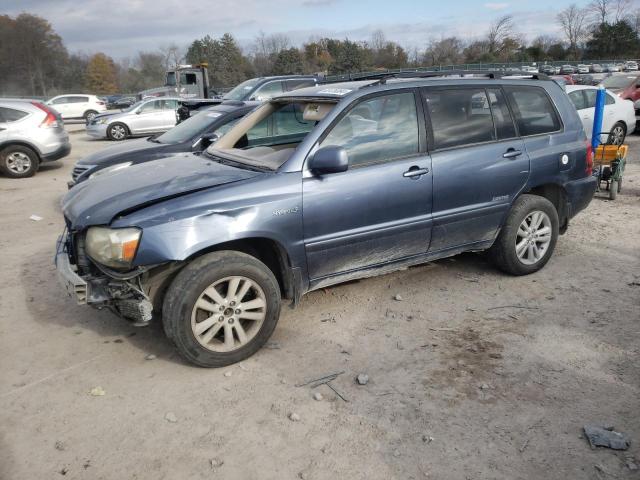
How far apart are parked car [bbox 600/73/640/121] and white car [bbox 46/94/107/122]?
74.2 ft

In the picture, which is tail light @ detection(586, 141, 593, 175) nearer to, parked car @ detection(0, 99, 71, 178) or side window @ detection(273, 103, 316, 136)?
side window @ detection(273, 103, 316, 136)

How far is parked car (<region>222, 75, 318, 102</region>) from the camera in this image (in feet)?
42.2

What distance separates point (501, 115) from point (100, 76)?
250ft

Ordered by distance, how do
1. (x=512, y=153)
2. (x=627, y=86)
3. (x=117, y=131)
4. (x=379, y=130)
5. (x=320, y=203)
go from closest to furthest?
(x=320, y=203) → (x=379, y=130) → (x=512, y=153) → (x=627, y=86) → (x=117, y=131)

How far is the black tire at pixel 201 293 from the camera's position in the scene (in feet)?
10.9

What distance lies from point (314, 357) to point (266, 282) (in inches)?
25.3

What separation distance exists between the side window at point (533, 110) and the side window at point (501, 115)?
3.7 inches

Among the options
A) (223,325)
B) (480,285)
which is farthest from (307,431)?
(480,285)

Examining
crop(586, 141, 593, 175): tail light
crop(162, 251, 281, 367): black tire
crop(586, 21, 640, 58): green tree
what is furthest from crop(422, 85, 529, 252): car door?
crop(586, 21, 640, 58): green tree

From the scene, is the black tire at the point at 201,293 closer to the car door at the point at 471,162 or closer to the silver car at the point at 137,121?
the car door at the point at 471,162

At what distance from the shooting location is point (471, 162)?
14.2 feet

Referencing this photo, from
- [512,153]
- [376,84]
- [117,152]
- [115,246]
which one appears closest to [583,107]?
[512,153]

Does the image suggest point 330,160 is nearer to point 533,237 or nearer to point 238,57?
point 533,237

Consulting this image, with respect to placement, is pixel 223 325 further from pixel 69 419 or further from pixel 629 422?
pixel 629 422
